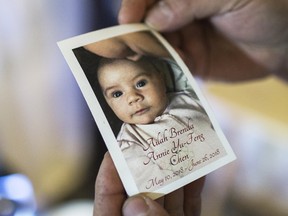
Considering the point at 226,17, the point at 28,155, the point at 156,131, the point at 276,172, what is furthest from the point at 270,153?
the point at 156,131

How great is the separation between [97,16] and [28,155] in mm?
443

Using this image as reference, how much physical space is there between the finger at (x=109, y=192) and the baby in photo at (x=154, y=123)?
0.02 metres

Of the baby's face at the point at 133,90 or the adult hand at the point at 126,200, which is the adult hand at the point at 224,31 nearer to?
the baby's face at the point at 133,90

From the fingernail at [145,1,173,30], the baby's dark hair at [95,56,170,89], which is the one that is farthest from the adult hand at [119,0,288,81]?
the baby's dark hair at [95,56,170,89]

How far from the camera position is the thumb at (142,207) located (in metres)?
0.45

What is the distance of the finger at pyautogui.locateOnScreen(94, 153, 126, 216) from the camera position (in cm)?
47

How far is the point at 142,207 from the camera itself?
447 mm

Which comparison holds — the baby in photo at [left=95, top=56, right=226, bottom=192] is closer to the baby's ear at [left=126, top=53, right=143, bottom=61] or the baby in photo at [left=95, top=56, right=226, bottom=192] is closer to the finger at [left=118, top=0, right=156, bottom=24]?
the baby's ear at [left=126, top=53, right=143, bottom=61]

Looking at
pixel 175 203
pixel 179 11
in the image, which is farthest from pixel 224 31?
pixel 175 203

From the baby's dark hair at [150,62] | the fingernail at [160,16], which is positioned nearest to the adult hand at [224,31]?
the fingernail at [160,16]

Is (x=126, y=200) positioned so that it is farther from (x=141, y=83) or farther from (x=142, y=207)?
(x=141, y=83)

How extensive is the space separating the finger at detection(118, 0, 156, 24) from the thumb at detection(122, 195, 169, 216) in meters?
0.27

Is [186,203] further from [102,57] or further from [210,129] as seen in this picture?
[102,57]

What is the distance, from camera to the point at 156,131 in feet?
1.61
